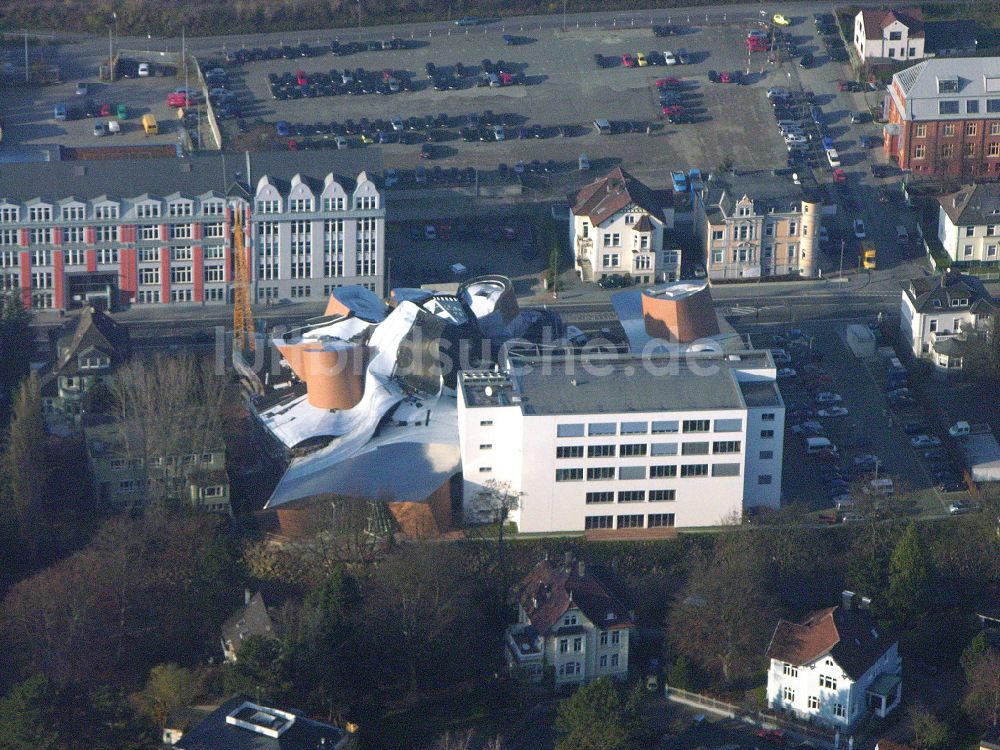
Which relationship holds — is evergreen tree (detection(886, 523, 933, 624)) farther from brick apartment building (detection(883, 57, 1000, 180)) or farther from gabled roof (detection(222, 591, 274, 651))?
brick apartment building (detection(883, 57, 1000, 180))

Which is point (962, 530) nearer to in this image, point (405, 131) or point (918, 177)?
point (918, 177)

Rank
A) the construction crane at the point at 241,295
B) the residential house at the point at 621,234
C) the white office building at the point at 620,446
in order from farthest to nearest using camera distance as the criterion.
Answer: the residential house at the point at 621,234 → the construction crane at the point at 241,295 → the white office building at the point at 620,446

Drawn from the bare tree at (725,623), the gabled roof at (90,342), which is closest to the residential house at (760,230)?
the gabled roof at (90,342)

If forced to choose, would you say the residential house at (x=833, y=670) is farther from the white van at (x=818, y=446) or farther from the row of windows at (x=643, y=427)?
the white van at (x=818, y=446)

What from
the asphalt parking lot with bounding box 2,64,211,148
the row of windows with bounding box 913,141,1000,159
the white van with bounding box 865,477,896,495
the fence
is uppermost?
the asphalt parking lot with bounding box 2,64,211,148

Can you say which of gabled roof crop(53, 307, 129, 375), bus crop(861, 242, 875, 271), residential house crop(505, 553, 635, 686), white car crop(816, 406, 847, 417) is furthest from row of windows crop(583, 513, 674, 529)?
bus crop(861, 242, 875, 271)

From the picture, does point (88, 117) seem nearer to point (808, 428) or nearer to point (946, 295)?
point (808, 428)

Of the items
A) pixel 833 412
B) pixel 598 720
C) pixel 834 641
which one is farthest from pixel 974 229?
pixel 598 720
